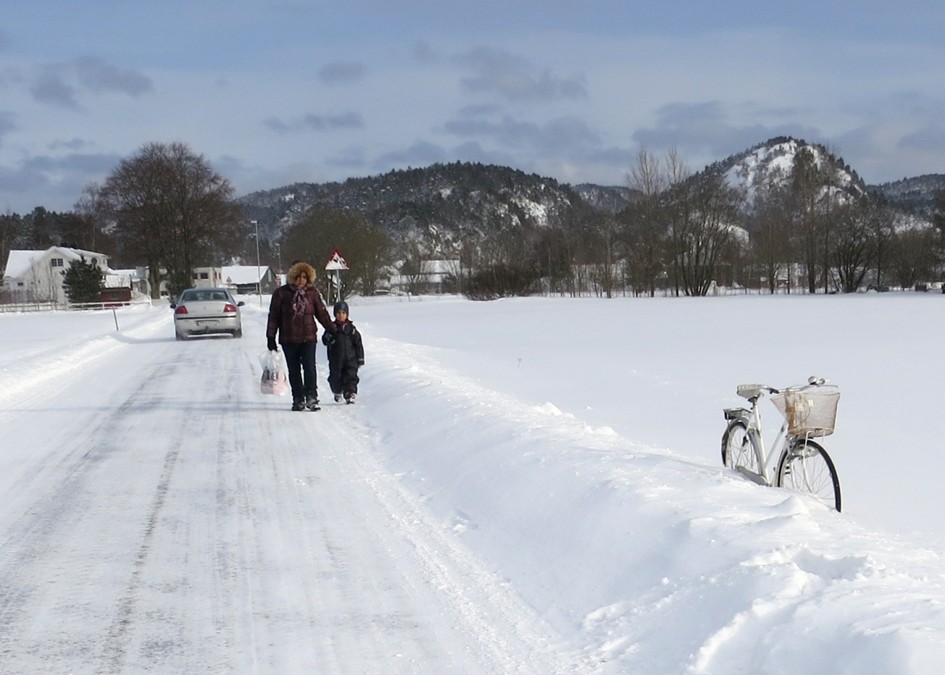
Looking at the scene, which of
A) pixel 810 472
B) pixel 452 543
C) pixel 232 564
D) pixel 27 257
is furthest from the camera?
pixel 27 257

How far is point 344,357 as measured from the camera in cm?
1203

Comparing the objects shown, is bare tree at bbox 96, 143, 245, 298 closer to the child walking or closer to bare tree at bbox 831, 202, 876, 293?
bare tree at bbox 831, 202, 876, 293

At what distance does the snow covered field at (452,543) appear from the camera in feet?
12.9

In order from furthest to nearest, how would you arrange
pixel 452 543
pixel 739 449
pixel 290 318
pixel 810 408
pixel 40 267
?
pixel 40 267
pixel 290 318
pixel 739 449
pixel 452 543
pixel 810 408

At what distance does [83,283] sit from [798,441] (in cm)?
8089

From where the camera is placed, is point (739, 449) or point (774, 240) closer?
point (739, 449)

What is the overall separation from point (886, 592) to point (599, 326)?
96.5 ft

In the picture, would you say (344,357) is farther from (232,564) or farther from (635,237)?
(635,237)

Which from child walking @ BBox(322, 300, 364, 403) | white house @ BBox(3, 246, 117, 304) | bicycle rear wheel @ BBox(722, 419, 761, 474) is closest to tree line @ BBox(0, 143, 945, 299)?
white house @ BBox(3, 246, 117, 304)

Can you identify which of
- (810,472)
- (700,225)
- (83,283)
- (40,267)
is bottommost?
(810,472)

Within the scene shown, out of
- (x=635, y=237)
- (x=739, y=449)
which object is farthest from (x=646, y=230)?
(x=739, y=449)

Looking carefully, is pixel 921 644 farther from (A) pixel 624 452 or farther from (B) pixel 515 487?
(A) pixel 624 452

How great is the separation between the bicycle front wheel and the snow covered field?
0.87ft

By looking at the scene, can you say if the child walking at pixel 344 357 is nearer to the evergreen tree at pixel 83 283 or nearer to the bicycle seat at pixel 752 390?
the bicycle seat at pixel 752 390
